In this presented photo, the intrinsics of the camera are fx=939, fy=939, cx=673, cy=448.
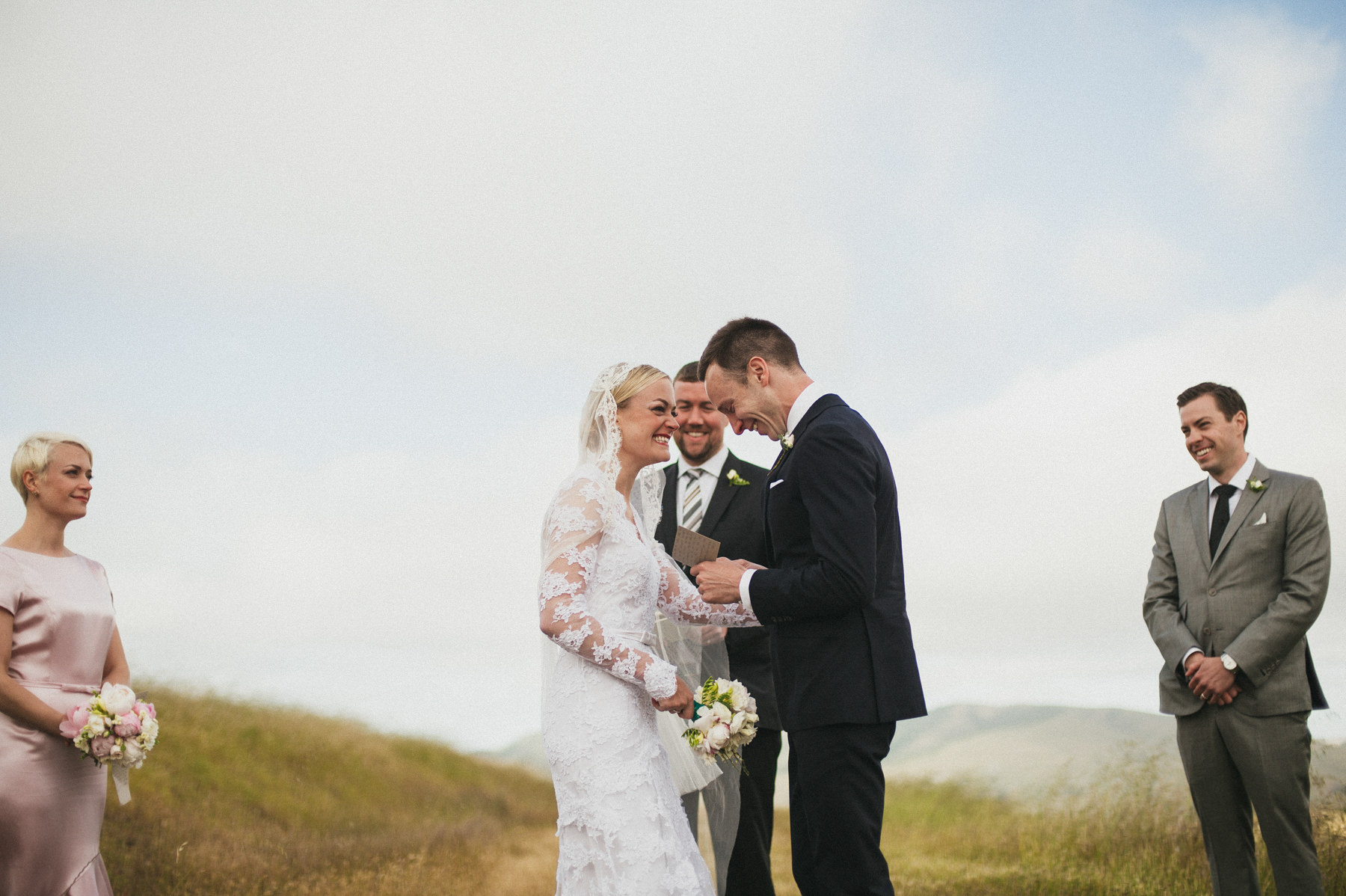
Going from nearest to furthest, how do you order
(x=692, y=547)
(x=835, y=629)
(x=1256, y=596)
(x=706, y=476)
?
1. (x=835, y=629)
2. (x=692, y=547)
3. (x=1256, y=596)
4. (x=706, y=476)

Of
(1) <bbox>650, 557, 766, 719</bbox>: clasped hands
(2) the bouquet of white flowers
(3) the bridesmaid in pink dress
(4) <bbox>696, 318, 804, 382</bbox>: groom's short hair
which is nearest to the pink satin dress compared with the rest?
(3) the bridesmaid in pink dress

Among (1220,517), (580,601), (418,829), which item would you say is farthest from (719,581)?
(418,829)

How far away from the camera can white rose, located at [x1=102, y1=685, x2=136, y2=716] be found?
13.9ft

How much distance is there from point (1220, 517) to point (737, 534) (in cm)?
249

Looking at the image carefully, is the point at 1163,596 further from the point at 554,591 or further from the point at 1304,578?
the point at 554,591

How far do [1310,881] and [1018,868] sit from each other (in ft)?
10.8

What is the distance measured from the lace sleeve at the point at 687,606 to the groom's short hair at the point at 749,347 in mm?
909

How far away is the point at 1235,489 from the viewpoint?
477 centimetres

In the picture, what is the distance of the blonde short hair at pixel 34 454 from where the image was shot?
4.44 m

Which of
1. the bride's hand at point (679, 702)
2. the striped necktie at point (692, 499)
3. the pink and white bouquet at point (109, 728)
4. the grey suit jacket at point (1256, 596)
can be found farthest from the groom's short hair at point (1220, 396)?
the pink and white bouquet at point (109, 728)

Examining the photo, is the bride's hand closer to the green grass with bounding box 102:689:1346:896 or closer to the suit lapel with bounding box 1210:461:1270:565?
the suit lapel with bounding box 1210:461:1270:565

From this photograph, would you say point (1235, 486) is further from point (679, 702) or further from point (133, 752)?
point (133, 752)

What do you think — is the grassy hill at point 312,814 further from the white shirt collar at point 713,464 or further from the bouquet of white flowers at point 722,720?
the bouquet of white flowers at point 722,720

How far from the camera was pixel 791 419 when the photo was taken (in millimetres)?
3525
